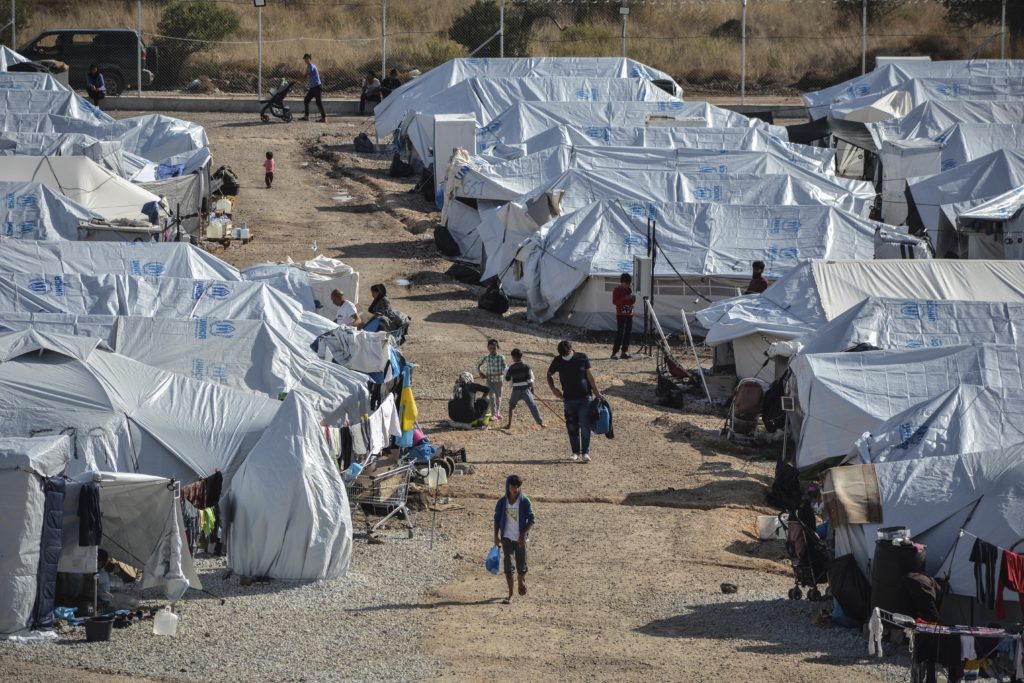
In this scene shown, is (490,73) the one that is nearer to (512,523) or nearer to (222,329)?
(222,329)

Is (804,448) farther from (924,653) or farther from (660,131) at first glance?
(660,131)

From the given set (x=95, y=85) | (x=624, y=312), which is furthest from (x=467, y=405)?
(x=95, y=85)

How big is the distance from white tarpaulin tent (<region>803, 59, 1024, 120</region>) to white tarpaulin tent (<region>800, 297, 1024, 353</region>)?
1976cm

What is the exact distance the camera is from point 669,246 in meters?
25.4

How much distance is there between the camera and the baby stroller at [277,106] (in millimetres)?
39625

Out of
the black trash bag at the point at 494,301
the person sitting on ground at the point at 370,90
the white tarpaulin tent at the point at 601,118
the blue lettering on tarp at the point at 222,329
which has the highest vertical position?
the person sitting on ground at the point at 370,90

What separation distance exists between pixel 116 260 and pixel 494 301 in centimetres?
710

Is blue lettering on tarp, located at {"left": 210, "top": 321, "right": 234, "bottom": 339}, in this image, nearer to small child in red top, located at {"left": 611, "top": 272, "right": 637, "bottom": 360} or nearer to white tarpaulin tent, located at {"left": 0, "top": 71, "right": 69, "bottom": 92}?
small child in red top, located at {"left": 611, "top": 272, "right": 637, "bottom": 360}

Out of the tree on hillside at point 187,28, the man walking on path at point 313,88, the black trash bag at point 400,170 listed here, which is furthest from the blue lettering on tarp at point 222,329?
the tree on hillside at point 187,28

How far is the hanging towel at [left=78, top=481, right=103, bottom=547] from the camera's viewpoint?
1235 centimetres

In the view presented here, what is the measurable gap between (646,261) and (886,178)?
11.2 metres

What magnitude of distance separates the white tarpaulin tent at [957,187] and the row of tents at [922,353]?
0.03 meters

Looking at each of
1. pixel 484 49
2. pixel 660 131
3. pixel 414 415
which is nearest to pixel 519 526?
pixel 414 415

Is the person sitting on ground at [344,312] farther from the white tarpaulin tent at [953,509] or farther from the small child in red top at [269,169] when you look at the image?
the small child in red top at [269,169]
